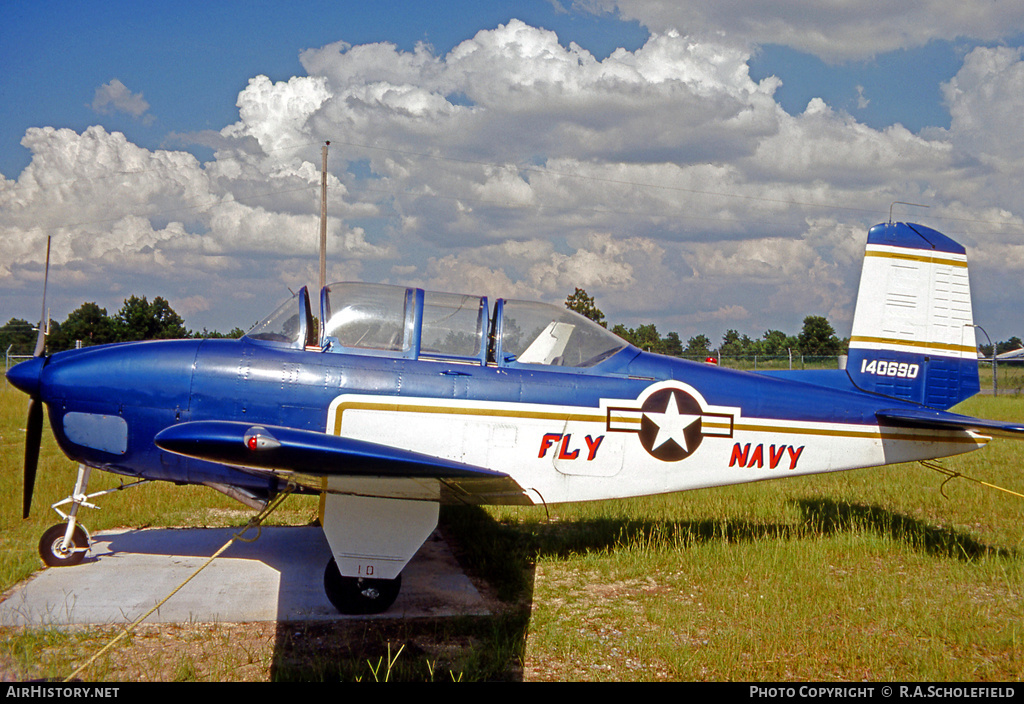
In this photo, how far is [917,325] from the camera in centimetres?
695

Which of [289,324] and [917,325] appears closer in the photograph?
[289,324]

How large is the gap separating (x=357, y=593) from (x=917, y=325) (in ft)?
19.9

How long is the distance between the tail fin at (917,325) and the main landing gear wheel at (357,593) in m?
5.13

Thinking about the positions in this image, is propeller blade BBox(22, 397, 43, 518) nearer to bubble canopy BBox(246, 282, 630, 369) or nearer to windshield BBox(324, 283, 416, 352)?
bubble canopy BBox(246, 282, 630, 369)

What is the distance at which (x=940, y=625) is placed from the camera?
16.6 feet

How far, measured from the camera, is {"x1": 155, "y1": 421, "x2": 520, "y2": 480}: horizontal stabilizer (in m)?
3.95

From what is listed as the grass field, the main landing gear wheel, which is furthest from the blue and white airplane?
the grass field

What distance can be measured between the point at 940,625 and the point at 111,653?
233 inches

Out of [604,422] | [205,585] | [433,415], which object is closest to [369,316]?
[433,415]

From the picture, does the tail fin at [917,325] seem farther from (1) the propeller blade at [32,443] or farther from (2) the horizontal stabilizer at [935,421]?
(1) the propeller blade at [32,443]

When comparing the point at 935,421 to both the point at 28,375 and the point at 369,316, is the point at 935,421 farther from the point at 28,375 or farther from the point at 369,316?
the point at 28,375

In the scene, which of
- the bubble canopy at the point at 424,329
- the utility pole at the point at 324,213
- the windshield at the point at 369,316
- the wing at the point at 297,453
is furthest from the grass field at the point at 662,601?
the utility pole at the point at 324,213

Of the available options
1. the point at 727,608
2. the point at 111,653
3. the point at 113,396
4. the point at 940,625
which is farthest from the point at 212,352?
the point at 940,625
